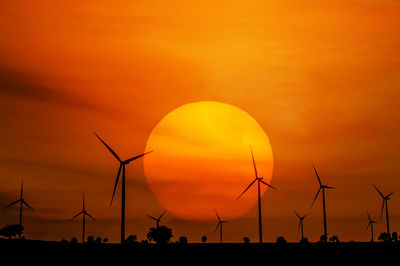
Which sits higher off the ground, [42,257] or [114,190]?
[114,190]

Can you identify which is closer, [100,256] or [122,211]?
[122,211]

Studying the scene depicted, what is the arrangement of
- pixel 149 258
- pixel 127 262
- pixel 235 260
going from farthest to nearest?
pixel 235 260
pixel 149 258
pixel 127 262

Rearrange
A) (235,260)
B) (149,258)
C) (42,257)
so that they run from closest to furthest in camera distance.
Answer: (42,257)
(149,258)
(235,260)

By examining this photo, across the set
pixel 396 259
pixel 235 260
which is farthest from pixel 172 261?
pixel 396 259

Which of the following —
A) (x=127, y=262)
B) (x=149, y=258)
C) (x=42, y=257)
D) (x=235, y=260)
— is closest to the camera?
(x=42, y=257)

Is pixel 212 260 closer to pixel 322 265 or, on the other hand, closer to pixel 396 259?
pixel 322 265

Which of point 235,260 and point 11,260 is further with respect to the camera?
point 235,260

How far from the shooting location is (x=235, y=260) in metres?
196

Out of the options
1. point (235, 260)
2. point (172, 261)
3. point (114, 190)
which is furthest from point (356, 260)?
point (114, 190)

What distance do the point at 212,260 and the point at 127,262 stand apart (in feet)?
108

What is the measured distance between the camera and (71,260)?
165000mm

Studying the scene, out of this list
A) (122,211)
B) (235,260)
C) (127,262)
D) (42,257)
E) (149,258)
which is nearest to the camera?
(122,211)

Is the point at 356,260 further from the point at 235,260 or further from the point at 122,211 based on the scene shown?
the point at 122,211

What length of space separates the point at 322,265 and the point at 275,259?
17755 mm
